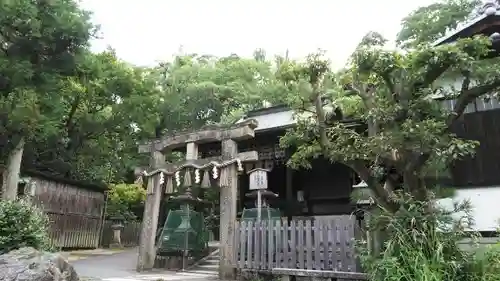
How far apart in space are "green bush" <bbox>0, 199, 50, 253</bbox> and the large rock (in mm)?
690

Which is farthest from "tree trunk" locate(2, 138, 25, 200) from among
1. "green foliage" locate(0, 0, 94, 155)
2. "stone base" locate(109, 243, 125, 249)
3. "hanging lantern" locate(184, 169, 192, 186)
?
"stone base" locate(109, 243, 125, 249)

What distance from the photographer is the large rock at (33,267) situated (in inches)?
268

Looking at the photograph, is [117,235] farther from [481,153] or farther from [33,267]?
[481,153]

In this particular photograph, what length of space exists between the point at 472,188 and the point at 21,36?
13.8 m

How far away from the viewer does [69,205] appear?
18688 mm

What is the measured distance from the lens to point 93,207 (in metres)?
20.4

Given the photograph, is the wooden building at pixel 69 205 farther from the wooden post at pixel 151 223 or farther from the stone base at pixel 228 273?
the stone base at pixel 228 273

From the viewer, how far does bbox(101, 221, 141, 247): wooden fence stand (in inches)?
843

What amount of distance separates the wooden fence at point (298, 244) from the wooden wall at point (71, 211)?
10.3 metres

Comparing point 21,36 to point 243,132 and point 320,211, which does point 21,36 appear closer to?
point 243,132

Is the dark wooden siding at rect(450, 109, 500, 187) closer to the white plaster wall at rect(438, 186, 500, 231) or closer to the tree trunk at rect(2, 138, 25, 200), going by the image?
the white plaster wall at rect(438, 186, 500, 231)

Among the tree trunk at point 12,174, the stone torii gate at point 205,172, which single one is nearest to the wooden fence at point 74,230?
the tree trunk at point 12,174

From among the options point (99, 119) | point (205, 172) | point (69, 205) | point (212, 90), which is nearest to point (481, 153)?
point (205, 172)

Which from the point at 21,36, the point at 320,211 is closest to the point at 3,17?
the point at 21,36
